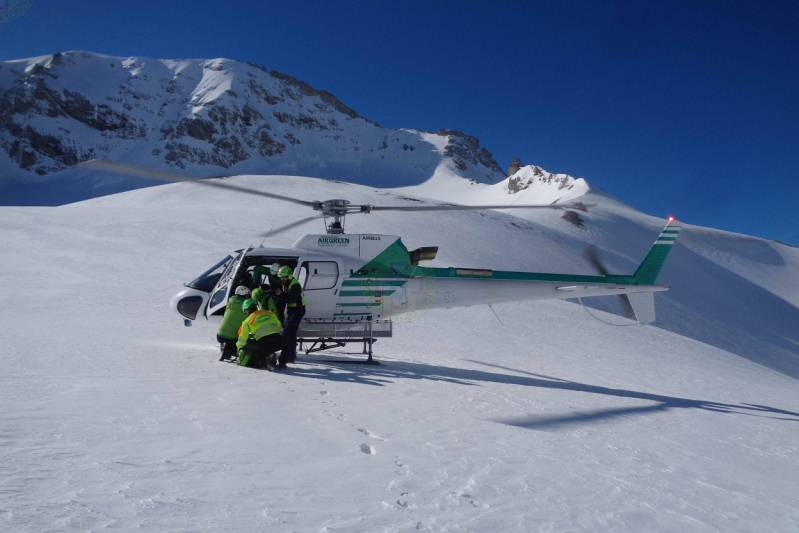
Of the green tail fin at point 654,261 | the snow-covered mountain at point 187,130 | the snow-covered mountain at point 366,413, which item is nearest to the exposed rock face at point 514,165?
the snow-covered mountain at point 187,130

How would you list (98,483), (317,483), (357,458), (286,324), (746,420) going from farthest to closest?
(286,324) → (746,420) → (357,458) → (317,483) → (98,483)

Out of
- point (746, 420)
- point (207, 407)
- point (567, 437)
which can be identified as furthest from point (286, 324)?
point (746, 420)

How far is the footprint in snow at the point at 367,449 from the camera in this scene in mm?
4066

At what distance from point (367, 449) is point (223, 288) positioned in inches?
240

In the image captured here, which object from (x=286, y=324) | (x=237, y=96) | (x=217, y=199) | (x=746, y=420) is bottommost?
(x=746, y=420)

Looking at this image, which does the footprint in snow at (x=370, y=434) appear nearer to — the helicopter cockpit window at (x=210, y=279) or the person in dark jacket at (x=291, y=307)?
the person in dark jacket at (x=291, y=307)

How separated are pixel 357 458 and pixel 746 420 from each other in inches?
235

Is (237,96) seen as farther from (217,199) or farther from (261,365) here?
(261,365)

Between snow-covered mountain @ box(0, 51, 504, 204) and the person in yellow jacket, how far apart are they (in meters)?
89.3

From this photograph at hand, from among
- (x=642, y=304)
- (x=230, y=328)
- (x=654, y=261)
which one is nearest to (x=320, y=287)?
(x=230, y=328)

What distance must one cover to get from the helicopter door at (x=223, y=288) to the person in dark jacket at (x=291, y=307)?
104 cm

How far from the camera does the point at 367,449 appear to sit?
4.13 metres

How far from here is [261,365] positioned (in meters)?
7.81

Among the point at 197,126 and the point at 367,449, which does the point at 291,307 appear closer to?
the point at 367,449
